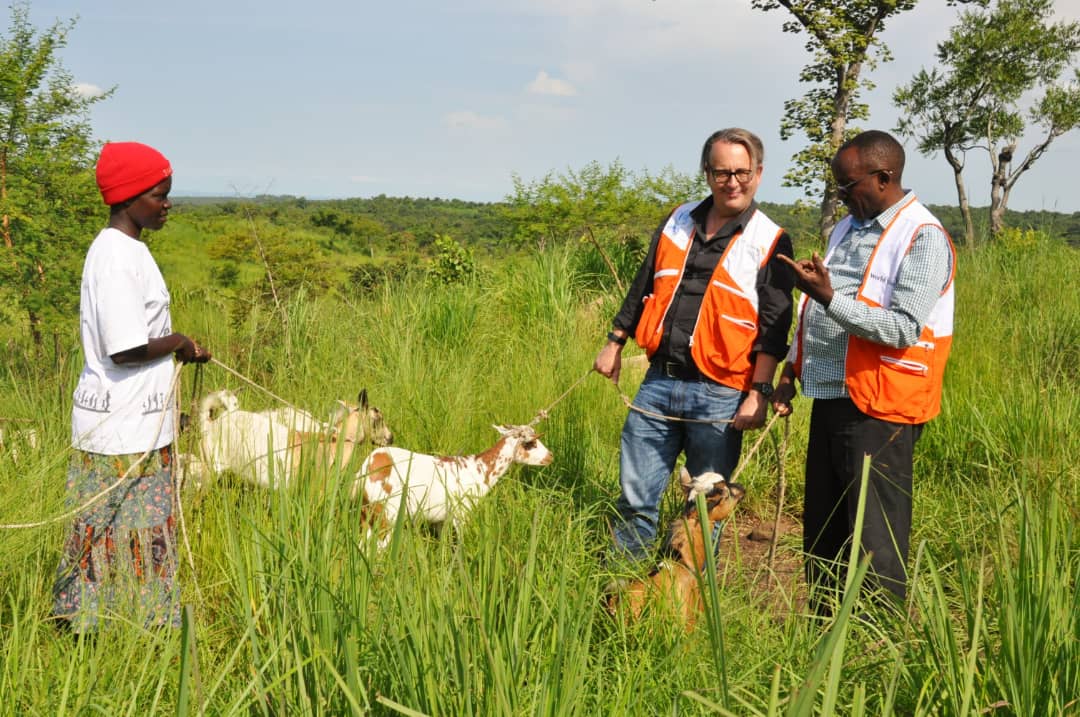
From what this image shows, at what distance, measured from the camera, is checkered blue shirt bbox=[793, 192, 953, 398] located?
108 inches

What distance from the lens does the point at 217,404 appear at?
12.9 feet

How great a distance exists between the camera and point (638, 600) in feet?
8.89

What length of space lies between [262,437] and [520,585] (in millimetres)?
2515

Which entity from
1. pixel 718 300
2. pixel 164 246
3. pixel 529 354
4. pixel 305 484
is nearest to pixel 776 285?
pixel 718 300

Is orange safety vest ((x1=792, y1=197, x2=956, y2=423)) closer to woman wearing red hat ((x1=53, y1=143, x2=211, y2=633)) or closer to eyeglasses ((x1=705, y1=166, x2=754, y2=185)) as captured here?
eyeglasses ((x1=705, y1=166, x2=754, y2=185))

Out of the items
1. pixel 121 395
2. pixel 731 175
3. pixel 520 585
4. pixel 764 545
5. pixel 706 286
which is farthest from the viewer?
pixel 764 545

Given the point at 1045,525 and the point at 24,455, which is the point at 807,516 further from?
the point at 24,455

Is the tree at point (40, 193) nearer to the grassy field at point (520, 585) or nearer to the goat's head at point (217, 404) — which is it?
the grassy field at point (520, 585)

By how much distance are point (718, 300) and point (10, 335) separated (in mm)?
6127

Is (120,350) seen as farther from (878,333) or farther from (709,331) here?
(878,333)

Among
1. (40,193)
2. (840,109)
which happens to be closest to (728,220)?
(40,193)

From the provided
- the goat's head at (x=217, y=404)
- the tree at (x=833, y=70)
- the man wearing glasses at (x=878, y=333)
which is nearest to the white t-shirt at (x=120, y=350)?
the goat's head at (x=217, y=404)

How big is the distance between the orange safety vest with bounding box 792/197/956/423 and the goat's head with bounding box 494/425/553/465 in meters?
1.88

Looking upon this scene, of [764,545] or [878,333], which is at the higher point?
[878,333]
